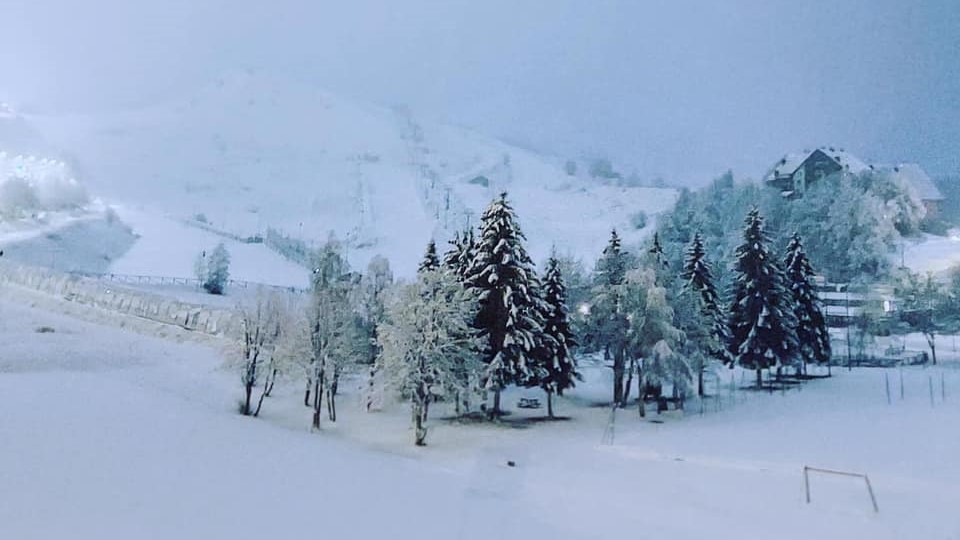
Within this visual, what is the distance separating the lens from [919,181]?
92.6 meters

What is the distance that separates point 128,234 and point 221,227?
1459 inches

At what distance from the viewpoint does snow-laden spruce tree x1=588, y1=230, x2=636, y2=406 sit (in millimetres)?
36247

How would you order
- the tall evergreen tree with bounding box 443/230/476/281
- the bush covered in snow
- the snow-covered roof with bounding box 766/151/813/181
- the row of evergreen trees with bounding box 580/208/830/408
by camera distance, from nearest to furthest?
the row of evergreen trees with bounding box 580/208/830/408 → the tall evergreen tree with bounding box 443/230/476/281 → the bush covered in snow → the snow-covered roof with bounding box 766/151/813/181

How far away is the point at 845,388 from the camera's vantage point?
39406 millimetres

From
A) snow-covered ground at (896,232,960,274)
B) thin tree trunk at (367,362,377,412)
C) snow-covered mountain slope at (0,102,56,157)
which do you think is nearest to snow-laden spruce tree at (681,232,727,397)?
thin tree trunk at (367,362,377,412)

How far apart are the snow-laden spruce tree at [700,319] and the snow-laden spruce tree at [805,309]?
5.84 metres

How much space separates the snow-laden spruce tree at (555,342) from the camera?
118ft

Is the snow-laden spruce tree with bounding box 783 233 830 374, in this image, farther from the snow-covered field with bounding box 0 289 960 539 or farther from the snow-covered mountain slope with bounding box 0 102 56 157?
the snow-covered mountain slope with bounding box 0 102 56 157

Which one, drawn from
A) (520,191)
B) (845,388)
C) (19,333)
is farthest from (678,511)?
(520,191)

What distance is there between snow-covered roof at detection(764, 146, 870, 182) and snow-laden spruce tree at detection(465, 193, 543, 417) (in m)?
77.7

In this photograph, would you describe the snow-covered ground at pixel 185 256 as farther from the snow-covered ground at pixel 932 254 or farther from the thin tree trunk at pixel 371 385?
the snow-covered ground at pixel 932 254

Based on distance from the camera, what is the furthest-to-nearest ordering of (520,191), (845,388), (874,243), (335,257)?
(520,191), (874,243), (335,257), (845,388)

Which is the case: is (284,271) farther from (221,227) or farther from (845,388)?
(845,388)

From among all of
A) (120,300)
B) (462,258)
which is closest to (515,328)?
(462,258)
